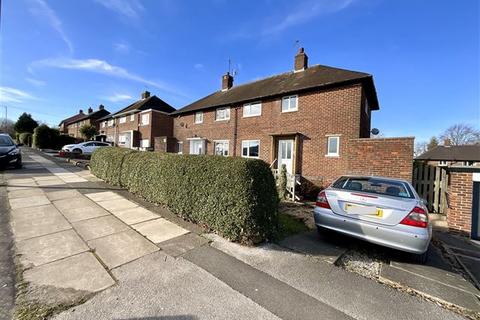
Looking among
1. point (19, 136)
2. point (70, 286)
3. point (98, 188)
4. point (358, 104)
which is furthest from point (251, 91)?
point (19, 136)

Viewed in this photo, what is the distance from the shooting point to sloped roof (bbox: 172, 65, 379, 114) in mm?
12109

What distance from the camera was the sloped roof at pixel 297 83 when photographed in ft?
39.7

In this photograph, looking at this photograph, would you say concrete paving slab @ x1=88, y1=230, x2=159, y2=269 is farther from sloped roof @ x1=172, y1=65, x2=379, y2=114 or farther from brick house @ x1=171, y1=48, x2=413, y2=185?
sloped roof @ x1=172, y1=65, x2=379, y2=114

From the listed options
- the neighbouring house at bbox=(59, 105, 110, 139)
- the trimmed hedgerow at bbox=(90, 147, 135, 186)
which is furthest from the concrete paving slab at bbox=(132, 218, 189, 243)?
the neighbouring house at bbox=(59, 105, 110, 139)

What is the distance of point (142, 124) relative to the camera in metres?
28.5

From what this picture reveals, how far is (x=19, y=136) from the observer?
4284cm

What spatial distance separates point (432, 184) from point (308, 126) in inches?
250

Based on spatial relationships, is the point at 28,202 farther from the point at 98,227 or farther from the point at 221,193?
the point at 221,193

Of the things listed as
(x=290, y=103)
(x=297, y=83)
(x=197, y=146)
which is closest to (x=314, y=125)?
(x=290, y=103)

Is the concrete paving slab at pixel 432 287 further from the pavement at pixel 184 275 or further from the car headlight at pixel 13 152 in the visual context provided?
the car headlight at pixel 13 152

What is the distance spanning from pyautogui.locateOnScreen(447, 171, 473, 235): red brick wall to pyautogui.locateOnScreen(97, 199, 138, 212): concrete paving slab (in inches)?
332

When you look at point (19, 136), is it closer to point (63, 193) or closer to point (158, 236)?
point (63, 193)

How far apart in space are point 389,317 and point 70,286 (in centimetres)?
363

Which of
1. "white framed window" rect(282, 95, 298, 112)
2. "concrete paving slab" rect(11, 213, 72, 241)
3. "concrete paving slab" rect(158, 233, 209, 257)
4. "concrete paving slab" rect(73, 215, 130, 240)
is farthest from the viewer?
"white framed window" rect(282, 95, 298, 112)
